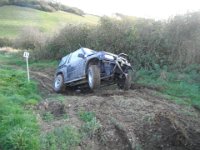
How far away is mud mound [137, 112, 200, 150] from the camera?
11.5 m

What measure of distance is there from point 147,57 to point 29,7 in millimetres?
42512

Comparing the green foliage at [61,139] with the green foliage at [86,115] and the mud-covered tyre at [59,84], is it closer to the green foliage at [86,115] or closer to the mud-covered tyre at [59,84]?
the green foliage at [86,115]

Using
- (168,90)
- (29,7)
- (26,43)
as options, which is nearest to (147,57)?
(168,90)

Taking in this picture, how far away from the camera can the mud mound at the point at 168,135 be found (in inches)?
451

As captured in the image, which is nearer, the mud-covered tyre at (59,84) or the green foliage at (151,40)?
the mud-covered tyre at (59,84)

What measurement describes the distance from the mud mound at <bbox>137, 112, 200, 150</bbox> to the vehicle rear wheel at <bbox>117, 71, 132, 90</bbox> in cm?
416

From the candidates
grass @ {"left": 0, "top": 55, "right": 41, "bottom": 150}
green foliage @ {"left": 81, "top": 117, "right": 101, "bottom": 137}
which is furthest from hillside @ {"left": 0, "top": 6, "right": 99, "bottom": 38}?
green foliage @ {"left": 81, "top": 117, "right": 101, "bottom": 137}

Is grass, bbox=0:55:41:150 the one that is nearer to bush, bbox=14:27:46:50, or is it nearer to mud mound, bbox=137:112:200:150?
mud mound, bbox=137:112:200:150

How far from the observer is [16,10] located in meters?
61.2

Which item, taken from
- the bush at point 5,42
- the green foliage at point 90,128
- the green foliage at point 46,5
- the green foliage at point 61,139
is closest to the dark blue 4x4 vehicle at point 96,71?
the green foliage at point 90,128

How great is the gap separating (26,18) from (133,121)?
1795 inches

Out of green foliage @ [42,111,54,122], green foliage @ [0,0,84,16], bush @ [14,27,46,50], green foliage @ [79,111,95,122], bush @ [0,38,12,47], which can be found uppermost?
green foliage @ [0,0,84,16]

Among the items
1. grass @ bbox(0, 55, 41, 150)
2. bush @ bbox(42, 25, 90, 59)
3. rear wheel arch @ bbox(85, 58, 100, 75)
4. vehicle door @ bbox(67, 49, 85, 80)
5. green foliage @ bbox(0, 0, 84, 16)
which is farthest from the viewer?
green foliage @ bbox(0, 0, 84, 16)

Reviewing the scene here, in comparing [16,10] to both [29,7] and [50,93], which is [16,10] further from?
[50,93]
